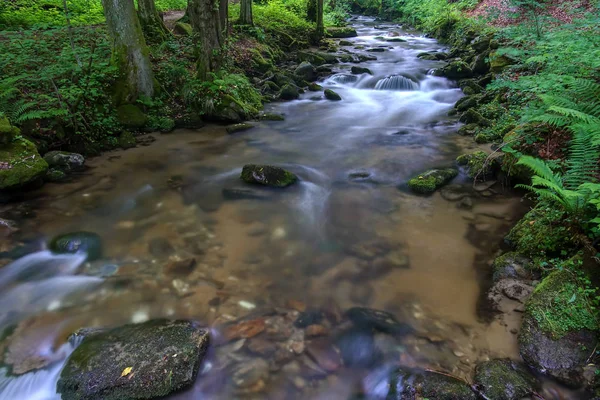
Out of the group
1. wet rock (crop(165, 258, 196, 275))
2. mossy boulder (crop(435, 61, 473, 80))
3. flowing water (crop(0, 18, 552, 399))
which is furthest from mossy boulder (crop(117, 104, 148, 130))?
mossy boulder (crop(435, 61, 473, 80))

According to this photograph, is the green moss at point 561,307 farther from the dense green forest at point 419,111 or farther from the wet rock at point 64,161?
the wet rock at point 64,161

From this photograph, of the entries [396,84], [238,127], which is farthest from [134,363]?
[396,84]

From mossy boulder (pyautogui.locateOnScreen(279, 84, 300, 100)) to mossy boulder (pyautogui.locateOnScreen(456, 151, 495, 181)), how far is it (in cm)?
677

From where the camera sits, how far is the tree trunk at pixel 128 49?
7617mm

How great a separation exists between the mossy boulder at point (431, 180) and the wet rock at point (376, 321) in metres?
3.01

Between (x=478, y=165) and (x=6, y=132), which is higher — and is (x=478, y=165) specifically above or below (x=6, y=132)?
below

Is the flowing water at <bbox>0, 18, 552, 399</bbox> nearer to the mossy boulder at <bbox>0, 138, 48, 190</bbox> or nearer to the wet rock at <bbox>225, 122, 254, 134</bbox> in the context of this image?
the mossy boulder at <bbox>0, 138, 48, 190</bbox>

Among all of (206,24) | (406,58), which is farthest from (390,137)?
(406,58)

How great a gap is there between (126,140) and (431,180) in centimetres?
661

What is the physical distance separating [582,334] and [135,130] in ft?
29.3

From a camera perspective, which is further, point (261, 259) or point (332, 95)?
point (332, 95)

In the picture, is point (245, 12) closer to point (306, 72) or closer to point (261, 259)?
point (306, 72)

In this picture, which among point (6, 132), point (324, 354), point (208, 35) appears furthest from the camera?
point (208, 35)

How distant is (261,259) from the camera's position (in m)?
4.57
